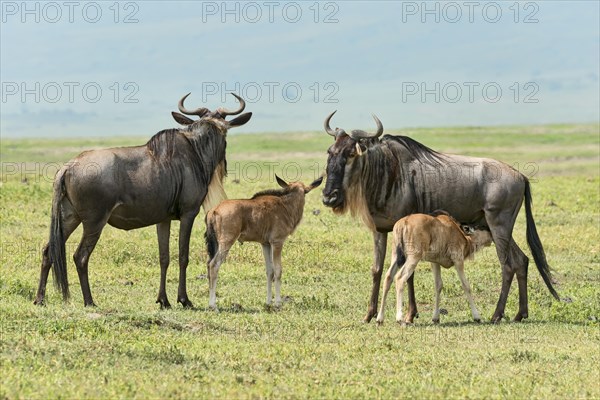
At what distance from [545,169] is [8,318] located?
141ft

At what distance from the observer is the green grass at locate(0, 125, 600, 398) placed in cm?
907

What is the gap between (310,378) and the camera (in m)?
9.38

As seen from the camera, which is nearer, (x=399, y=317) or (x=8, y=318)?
(x=8, y=318)

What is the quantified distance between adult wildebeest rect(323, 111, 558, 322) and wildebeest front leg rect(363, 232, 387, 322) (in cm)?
1

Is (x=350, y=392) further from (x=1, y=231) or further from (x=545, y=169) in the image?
(x=545, y=169)

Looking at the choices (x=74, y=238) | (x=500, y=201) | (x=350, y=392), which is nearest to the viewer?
(x=350, y=392)

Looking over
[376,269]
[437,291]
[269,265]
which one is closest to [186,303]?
[269,265]

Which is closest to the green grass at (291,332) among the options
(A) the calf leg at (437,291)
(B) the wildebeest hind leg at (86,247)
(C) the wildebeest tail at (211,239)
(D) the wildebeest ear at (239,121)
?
(A) the calf leg at (437,291)

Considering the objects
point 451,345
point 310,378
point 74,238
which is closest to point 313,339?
point 451,345

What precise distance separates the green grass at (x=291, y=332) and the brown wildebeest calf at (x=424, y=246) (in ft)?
1.87

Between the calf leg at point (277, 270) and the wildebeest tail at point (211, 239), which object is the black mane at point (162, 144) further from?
the calf leg at point (277, 270)

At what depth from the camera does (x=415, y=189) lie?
14430mm

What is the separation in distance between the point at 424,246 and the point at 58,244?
498 centimetres

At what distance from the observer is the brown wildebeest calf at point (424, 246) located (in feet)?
42.7
